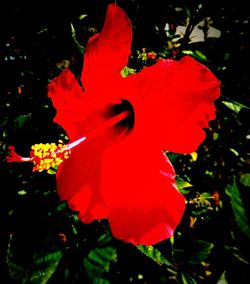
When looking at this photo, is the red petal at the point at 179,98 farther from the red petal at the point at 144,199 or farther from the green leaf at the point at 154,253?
the green leaf at the point at 154,253

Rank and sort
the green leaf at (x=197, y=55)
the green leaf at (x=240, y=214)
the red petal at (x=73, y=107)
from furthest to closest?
the green leaf at (x=197, y=55) → the green leaf at (x=240, y=214) → the red petal at (x=73, y=107)

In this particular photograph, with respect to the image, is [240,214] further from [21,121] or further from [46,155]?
[21,121]

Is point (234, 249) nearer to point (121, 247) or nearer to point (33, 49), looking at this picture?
point (121, 247)

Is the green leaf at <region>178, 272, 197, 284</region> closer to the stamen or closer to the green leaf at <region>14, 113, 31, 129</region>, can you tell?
the stamen

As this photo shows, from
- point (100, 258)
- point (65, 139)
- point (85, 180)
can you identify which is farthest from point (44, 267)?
point (65, 139)

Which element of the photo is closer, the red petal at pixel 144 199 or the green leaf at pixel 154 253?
the red petal at pixel 144 199

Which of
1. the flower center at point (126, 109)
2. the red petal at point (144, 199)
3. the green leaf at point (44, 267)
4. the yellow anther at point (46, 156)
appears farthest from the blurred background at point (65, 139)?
the yellow anther at point (46, 156)
